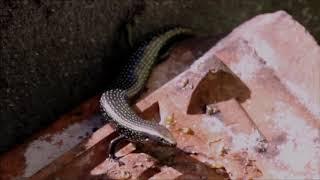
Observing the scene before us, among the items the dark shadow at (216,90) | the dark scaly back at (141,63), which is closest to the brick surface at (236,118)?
the dark shadow at (216,90)

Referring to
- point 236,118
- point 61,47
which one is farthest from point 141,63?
point 236,118

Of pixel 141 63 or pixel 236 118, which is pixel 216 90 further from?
pixel 141 63

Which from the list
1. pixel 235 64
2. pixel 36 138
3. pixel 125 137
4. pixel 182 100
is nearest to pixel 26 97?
pixel 36 138

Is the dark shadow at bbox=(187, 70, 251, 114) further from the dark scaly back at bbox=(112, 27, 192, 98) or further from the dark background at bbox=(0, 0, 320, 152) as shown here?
the dark background at bbox=(0, 0, 320, 152)

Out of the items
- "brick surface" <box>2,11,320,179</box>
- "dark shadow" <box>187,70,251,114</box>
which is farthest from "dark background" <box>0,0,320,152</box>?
"dark shadow" <box>187,70,251,114</box>

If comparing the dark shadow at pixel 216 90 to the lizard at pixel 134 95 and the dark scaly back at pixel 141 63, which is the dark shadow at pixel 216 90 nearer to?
the lizard at pixel 134 95

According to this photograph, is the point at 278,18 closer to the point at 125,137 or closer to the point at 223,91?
the point at 223,91
